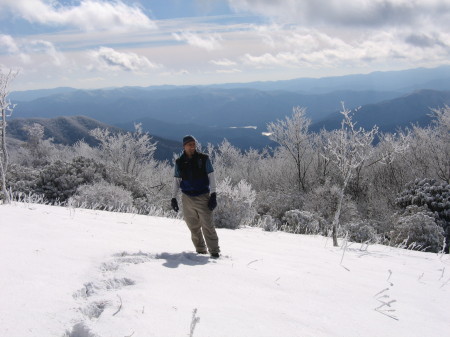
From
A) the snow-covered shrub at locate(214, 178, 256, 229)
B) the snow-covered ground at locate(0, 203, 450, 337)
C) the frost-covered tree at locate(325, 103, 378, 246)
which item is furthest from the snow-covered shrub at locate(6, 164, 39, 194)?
the frost-covered tree at locate(325, 103, 378, 246)

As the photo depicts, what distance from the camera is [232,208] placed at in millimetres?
10070

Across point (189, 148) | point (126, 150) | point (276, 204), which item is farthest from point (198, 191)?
point (126, 150)

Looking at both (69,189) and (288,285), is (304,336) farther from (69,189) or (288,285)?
(69,189)

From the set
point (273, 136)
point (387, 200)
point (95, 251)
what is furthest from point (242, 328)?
point (273, 136)

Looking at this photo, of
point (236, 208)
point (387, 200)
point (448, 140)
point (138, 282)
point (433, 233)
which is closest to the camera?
point (138, 282)

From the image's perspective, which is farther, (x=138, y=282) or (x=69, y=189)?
(x=69, y=189)

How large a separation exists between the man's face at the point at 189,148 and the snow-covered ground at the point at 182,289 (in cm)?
134

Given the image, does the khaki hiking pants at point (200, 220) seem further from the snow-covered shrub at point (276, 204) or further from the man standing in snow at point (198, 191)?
the snow-covered shrub at point (276, 204)

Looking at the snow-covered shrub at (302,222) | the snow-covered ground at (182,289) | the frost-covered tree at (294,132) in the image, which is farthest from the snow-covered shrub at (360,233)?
the frost-covered tree at (294,132)

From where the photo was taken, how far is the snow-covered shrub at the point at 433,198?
12.7 meters

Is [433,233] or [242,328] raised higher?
[242,328]

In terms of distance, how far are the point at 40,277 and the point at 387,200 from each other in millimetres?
24347

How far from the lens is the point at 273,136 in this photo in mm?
29234

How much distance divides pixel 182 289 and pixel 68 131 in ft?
572
